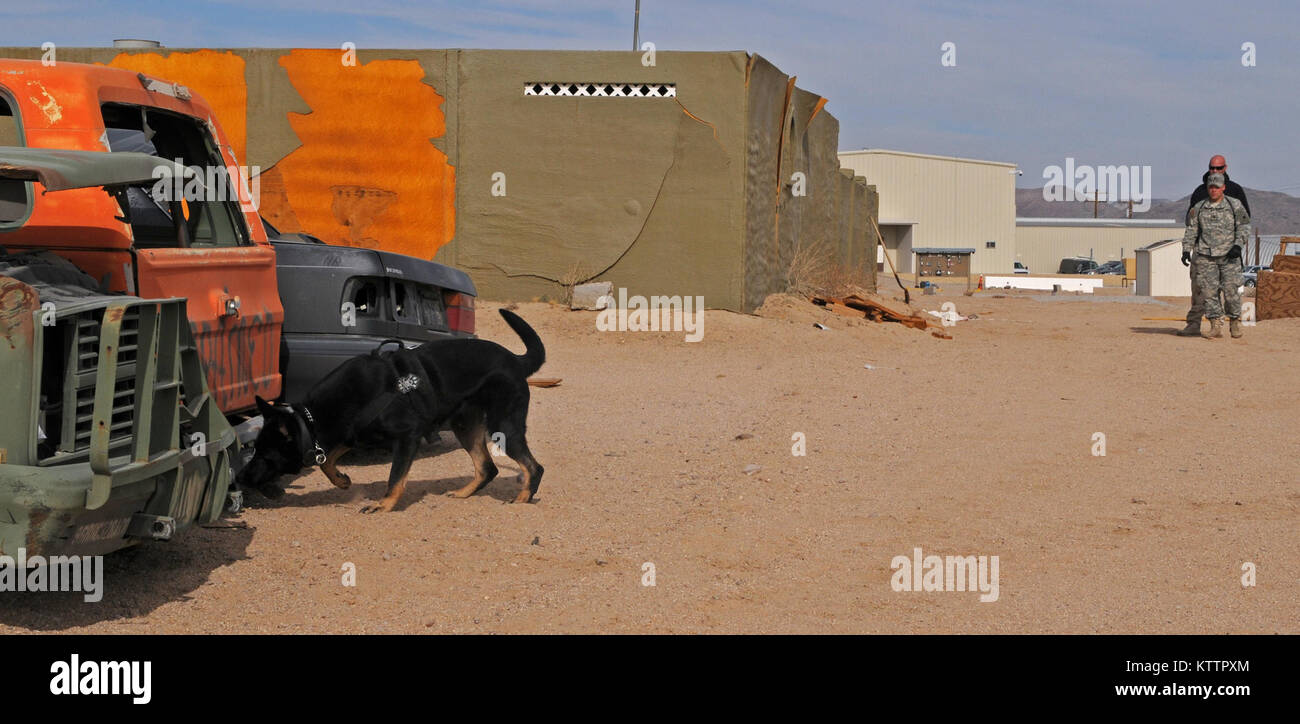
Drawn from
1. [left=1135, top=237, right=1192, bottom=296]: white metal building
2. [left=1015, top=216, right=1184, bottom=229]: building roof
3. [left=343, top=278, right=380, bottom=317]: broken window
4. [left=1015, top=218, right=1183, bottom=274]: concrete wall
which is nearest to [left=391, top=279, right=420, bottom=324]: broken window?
[left=343, top=278, right=380, bottom=317]: broken window

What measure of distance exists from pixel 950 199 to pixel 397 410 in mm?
59411

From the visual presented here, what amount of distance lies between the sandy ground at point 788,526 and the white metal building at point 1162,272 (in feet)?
71.7

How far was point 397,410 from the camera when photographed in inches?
241

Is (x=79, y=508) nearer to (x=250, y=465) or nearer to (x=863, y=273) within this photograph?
(x=250, y=465)

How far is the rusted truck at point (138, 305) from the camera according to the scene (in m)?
3.93

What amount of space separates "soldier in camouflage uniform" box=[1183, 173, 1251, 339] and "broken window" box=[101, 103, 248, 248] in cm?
1412

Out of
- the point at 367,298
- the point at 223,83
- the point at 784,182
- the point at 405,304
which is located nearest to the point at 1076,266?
the point at 784,182

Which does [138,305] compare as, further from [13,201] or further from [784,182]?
[784,182]

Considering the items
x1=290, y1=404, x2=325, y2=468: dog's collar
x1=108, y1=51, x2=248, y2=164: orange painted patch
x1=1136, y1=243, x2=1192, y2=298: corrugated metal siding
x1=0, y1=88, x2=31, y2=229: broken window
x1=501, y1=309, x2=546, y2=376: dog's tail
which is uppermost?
x1=108, y1=51, x2=248, y2=164: orange painted patch

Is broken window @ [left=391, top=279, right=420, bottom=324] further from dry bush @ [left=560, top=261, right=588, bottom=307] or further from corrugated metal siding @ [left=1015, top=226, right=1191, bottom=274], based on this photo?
corrugated metal siding @ [left=1015, top=226, right=1191, bottom=274]

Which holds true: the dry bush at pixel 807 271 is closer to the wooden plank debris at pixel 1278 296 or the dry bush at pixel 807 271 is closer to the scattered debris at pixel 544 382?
the wooden plank debris at pixel 1278 296

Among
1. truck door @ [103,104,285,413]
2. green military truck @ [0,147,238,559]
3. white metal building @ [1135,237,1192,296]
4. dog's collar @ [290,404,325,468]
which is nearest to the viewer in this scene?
green military truck @ [0,147,238,559]

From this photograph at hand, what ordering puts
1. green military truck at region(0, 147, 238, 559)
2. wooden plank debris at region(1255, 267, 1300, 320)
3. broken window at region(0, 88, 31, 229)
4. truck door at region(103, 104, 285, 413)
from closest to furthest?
green military truck at region(0, 147, 238, 559) < broken window at region(0, 88, 31, 229) < truck door at region(103, 104, 285, 413) < wooden plank debris at region(1255, 267, 1300, 320)

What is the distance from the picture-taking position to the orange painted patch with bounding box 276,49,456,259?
16359mm
